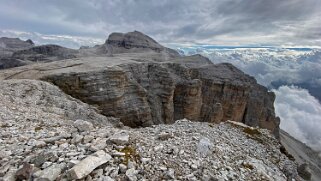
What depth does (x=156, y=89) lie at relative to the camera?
278ft

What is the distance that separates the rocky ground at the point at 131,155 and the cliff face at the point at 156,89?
1404 inches

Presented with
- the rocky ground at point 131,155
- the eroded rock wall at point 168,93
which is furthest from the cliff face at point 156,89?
the rocky ground at point 131,155

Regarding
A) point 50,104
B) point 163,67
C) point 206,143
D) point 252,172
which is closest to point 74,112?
point 50,104

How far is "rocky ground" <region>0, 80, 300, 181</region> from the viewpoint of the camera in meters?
11.5

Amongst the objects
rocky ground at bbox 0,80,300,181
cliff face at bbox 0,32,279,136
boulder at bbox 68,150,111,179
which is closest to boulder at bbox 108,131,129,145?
rocky ground at bbox 0,80,300,181

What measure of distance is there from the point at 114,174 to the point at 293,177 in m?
11.5

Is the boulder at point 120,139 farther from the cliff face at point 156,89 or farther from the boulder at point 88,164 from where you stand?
A: the cliff face at point 156,89

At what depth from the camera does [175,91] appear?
93562 millimetres

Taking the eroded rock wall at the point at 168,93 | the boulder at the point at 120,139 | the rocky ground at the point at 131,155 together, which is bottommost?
the eroded rock wall at the point at 168,93

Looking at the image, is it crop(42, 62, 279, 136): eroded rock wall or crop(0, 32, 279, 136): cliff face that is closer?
crop(0, 32, 279, 136): cliff face

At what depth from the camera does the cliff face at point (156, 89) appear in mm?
55375

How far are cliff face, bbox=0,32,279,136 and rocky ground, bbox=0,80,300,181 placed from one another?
1404 inches

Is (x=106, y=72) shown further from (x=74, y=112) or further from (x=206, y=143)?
(x=206, y=143)

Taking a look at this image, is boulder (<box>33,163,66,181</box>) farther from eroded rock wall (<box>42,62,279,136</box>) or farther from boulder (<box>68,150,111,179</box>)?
eroded rock wall (<box>42,62,279,136</box>)
